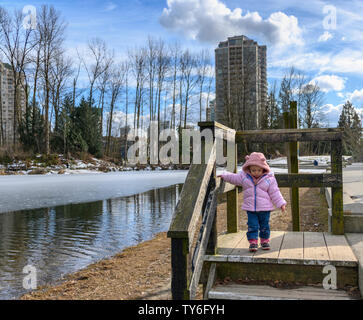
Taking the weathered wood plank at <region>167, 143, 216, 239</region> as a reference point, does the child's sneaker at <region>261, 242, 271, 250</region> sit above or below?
below

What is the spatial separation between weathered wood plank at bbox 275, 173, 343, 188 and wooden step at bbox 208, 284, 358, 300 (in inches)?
51.7

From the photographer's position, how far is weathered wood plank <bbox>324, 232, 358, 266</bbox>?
122 inches

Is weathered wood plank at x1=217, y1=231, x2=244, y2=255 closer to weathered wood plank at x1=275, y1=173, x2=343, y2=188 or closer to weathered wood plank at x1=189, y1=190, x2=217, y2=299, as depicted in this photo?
weathered wood plank at x1=189, y1=190, x2=217, y2=299

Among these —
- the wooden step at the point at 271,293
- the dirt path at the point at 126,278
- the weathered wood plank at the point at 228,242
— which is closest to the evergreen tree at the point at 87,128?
the dirt path at the point at 126,278

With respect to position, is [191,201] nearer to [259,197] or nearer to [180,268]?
[180,268]

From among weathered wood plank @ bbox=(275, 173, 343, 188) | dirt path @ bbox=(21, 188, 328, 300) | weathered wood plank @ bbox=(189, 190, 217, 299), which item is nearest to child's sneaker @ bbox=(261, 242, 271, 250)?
weathered wood plank @ bbox=(189, 190, 217, 299)

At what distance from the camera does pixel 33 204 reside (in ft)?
43.1

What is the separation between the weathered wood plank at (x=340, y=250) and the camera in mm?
3104

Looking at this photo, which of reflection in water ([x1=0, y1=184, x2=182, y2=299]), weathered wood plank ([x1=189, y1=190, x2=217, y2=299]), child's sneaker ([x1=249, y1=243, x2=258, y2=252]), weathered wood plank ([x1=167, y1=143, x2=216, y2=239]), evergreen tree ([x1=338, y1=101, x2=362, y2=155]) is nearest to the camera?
weathered wood plank ([x1=167, y1=143, x2=216, y2=239])

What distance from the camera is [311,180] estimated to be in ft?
13.6
